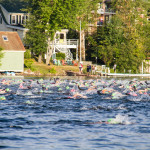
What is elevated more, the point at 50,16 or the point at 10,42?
the point at 50,16

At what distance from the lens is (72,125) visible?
17062 millimetres

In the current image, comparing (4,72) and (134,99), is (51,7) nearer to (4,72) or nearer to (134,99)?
(4,72)

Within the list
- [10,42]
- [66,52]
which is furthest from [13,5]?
[10,42]

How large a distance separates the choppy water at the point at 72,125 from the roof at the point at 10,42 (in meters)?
39.6

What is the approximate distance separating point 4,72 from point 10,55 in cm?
259

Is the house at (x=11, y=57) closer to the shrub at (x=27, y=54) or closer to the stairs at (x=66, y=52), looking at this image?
the shrub at (x=27, y=54)

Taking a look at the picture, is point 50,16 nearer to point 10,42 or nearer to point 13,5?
point 10,42

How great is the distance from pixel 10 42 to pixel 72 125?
1945 inches

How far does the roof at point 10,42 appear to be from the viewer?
6425 cm

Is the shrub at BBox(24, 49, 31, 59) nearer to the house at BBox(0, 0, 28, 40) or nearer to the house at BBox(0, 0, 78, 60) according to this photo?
the house at BBox(0, 0, 78, 60)

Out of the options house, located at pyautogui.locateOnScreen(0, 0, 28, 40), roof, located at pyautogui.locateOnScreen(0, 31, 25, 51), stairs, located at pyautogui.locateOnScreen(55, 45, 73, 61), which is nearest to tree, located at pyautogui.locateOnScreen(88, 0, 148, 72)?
stairs, located at pyautogui.locateOnScreen(55, 45, 73, 61)

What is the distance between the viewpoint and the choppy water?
45.4ft

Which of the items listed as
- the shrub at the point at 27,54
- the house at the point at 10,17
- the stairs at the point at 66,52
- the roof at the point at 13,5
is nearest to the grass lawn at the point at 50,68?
the shrub at the point at 27,54

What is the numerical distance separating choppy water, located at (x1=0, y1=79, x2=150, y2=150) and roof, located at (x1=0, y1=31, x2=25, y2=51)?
130ft
